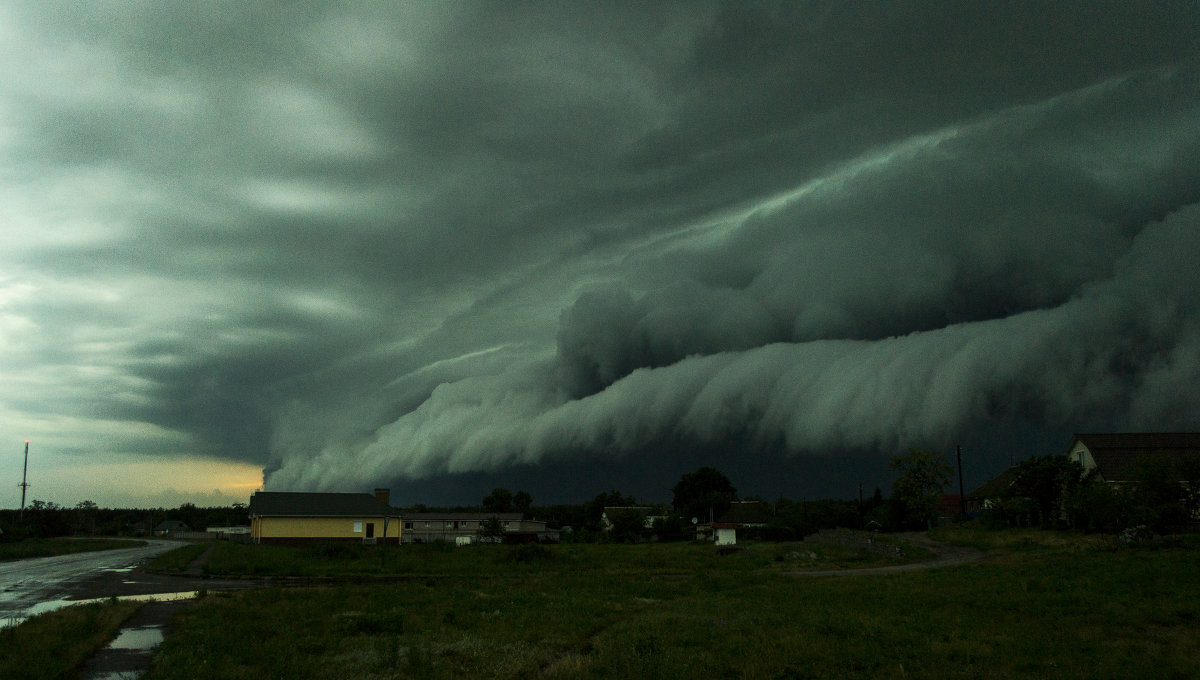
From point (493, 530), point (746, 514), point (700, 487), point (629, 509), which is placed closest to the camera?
point (493, 530)

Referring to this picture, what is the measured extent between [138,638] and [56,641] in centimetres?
217

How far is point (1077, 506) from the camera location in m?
55.2

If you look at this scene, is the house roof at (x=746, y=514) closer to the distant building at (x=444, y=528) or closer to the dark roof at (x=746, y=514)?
the dark roof at (x=746, y=514)

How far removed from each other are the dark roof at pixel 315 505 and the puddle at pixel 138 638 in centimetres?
5283

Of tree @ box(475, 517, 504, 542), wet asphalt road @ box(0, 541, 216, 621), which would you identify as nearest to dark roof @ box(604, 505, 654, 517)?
tree @ box(475, 517, 504, 542)

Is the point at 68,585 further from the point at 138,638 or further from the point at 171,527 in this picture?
the point at 171,527

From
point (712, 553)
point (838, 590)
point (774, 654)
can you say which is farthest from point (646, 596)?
point (712, 553)

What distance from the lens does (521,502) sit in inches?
6437

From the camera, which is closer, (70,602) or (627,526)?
(70,602)

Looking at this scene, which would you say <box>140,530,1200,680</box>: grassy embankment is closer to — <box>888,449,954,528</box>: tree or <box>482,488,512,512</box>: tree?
<box>888,449,954,528</box>: tree

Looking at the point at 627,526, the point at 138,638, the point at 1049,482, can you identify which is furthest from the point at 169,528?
the point at 138,638

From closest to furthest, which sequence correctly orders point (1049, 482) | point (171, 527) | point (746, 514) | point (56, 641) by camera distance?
point (56, 641)
point (1049, 482)
point (746, 514)
point (171, 527)

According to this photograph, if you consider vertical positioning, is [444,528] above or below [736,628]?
below

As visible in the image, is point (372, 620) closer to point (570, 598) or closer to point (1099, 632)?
point (570, 598)
